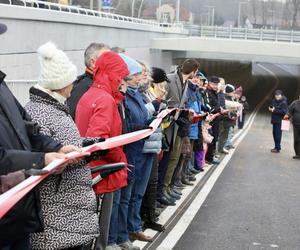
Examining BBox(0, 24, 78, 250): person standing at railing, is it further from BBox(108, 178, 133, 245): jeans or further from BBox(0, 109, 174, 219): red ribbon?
BBox(108, 178, 133, 245): jeans

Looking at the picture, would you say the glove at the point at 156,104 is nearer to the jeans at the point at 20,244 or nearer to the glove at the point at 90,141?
the glove at the point at 90,141

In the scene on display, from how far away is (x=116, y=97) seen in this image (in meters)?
5.24

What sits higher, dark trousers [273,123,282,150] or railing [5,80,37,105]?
railing [5,80,37,105]

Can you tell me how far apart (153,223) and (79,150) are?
3686mm

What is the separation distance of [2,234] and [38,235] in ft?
2.00

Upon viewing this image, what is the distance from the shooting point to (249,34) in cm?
5084

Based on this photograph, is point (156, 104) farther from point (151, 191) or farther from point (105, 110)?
point (105, 110)

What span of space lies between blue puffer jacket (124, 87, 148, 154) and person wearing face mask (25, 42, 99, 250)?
1998 mm

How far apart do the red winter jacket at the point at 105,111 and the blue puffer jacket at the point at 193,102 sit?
4.84 metres

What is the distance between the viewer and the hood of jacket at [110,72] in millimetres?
5098

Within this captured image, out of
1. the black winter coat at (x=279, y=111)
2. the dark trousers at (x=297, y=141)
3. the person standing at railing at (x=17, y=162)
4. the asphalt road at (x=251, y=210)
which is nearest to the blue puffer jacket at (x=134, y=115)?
the asphalt road at (x=251, y=210)

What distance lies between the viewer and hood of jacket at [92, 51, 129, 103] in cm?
510

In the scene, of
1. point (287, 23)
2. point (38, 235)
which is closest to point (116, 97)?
point (38, 235)

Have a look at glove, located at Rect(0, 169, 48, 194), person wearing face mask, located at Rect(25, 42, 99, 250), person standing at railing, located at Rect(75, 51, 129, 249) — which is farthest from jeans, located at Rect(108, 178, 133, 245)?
glove, located at Rect(0, 169, 48, 194)
